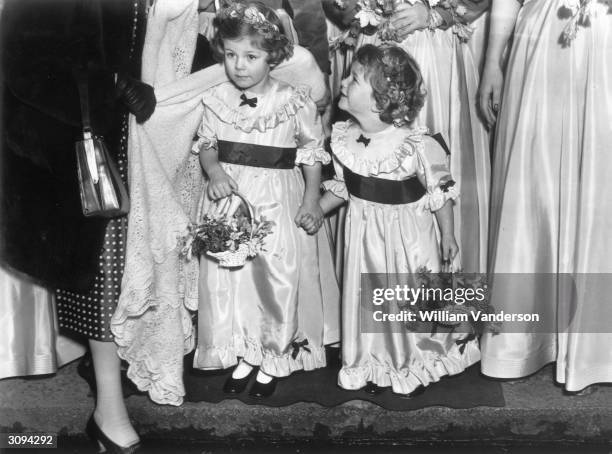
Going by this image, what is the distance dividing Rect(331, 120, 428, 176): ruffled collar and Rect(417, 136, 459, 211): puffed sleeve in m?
0.03

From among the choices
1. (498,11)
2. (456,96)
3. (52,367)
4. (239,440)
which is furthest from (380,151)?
(52,367)

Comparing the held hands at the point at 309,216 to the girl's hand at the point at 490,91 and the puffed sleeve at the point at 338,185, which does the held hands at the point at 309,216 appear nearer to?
the puffed sleeve at the point at 338,185

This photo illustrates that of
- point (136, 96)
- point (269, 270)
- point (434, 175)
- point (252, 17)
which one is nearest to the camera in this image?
point (136, 96)

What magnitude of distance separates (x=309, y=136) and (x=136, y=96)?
647 mm

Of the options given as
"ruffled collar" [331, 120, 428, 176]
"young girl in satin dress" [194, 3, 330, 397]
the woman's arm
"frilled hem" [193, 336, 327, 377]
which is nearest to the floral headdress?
"young girl in satin dress" [194, 3, 330, 397]

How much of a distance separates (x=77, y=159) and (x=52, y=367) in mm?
1046

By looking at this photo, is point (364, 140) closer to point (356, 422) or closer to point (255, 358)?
point (255, 358)

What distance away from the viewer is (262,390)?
10.5 feet

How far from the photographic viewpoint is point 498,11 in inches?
126

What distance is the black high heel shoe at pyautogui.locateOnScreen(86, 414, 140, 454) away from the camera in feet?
9.93

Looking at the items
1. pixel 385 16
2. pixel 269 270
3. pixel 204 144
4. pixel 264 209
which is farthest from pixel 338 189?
pixel 385 16

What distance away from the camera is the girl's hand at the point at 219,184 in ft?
10.1

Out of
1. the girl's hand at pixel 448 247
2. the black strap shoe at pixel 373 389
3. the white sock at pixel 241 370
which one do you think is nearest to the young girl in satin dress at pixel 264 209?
the white sock at pixel 241 370

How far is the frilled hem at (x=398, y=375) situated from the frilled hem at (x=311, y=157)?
76 centimetres
